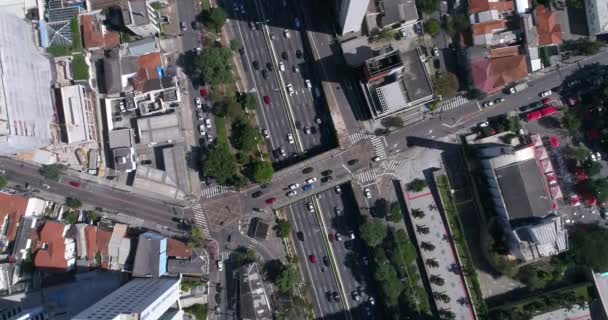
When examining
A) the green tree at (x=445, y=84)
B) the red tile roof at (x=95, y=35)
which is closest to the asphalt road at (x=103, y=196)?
the red tile roof at (x=95, y=35)

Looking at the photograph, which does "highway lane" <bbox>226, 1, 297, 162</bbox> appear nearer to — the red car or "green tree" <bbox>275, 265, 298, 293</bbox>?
the red car

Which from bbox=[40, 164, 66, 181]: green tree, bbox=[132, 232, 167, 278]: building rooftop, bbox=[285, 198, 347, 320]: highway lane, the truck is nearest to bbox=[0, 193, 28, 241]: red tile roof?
bbox=[40, 164, 66, 181]: green tree

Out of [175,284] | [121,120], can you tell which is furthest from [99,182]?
[175,284]

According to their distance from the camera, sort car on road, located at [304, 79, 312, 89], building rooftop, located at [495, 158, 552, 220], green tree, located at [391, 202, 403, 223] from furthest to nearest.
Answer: car on road, located at [304, 79, 312, 89]
green tree, located at [391, 202, 403, 223]
building rooftop, located at [495, 158, 552, 220]

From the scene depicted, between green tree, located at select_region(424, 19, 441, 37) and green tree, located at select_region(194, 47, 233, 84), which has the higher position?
green tree, located at select_region(194, 47, 233, 84)

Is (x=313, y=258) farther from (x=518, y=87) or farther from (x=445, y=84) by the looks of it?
(x=518, y=87)

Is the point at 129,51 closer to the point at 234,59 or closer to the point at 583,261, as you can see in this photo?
the point at 234,59
